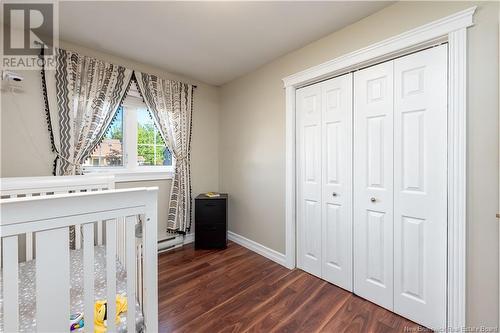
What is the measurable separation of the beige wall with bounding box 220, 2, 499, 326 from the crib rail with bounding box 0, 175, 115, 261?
1646mm

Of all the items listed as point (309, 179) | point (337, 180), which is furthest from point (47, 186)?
point (337, 180)

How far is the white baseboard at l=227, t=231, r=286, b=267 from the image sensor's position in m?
2.45

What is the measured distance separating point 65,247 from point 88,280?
14 centimetres

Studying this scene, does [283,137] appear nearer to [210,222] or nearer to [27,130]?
[210,222]

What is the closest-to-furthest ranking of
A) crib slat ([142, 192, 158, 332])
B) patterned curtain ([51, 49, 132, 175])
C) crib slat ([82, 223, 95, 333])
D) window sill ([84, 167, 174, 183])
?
crib slat ([82, 223, 95, 333]) → crib slat ([142, 192, 158, 332]) → patterned curtain ([51, 49, 132, 175]) → window sill ([84, 167, 174, 183])

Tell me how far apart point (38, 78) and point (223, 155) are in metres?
2.16

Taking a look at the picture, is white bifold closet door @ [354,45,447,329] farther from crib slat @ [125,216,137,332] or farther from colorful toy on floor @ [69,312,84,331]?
colorful toy on floor @ [69,312,84,331]

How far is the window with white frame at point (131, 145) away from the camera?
2.45 meters

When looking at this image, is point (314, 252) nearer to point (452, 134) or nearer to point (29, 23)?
point (452, 134)

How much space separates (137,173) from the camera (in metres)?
2.56

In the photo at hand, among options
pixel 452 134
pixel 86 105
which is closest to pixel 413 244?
pixel 452 134

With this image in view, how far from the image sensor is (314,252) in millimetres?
2197
